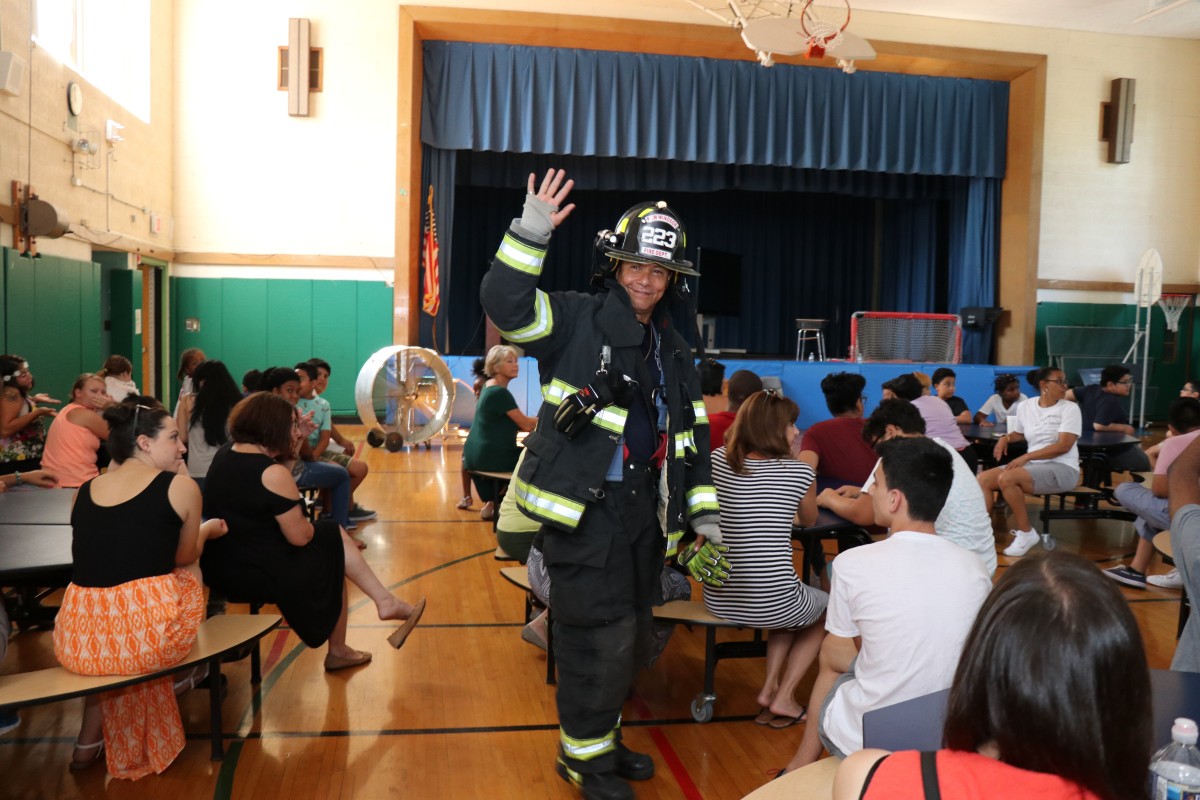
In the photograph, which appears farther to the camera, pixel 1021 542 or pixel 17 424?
pixel 1021 542

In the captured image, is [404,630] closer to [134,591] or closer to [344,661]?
[344,661]

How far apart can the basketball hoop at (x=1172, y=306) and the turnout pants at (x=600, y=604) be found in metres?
15.0

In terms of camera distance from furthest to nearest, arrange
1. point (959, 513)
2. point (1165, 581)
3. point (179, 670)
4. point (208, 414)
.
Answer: point (1165, 581)
point (208, 414)
point (959, 513)
point (179, 670)

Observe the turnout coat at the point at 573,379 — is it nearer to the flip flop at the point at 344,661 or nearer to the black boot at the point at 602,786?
the black boot at the point at 602,786

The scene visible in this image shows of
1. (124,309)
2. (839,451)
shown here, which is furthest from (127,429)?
(124,309)

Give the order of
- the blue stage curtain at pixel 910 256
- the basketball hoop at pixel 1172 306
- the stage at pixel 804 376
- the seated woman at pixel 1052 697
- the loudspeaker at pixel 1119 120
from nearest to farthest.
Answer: the seated woman at pixel 1052 697 → the stage at pixel 804 376 → the loudspeaker at pixel 1119 120 → the basketball hoop at pixel 1172 306 → the blue stage curtain at pixel 910 256

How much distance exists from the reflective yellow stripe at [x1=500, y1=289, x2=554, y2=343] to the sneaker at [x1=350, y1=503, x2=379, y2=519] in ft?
15.9

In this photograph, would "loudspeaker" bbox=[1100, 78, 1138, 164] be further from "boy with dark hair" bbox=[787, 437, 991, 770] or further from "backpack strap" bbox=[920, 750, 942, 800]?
"backpack strap" bbox=[920, 750, 942, 800]

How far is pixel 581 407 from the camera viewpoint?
283 centimetres

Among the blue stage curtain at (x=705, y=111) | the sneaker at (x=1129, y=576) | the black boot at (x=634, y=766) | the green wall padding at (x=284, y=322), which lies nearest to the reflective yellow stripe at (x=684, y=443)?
the black boot at (x=634, y=766)

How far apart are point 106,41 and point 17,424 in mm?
7085

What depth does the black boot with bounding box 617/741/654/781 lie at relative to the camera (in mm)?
3229

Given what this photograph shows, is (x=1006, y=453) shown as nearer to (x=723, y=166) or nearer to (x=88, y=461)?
(x=88, y=461)

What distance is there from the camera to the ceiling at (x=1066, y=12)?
1334 centimetres
